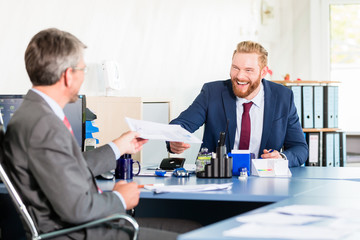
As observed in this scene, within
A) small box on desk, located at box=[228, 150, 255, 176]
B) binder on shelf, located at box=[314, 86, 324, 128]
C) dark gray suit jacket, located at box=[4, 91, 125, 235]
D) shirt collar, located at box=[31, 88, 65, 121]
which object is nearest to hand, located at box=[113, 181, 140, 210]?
dark gray suit jacket, located at box=[4, 91, 125, 235]

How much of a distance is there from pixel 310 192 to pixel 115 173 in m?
0.88

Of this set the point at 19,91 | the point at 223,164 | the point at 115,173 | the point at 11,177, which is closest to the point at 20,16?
the point at 19,91

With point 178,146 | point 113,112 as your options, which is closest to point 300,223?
point 178,146

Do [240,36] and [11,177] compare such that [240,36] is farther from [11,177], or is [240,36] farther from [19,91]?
[11,177]

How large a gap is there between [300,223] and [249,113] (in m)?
1.74

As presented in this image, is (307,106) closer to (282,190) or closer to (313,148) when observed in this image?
(313,148)

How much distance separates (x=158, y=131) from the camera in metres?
2.50

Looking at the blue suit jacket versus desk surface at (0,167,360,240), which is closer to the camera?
desk surface at (0,167,360,240)

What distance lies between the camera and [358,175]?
9.23 feet

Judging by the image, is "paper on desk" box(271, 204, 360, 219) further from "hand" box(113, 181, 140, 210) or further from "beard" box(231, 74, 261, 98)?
"beard" box(231, 74, 261, 98)

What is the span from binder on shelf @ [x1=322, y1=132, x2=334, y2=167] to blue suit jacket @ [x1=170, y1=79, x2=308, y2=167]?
1.87 m

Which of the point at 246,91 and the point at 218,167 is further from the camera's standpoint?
the point at 246,91

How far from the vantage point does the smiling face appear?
325 centimetres

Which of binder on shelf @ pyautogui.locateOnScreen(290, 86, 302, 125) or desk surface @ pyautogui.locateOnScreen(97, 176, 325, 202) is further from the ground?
binder on shelf @ pyautogui.locateOnScreen(290, 86, 302, 125)
